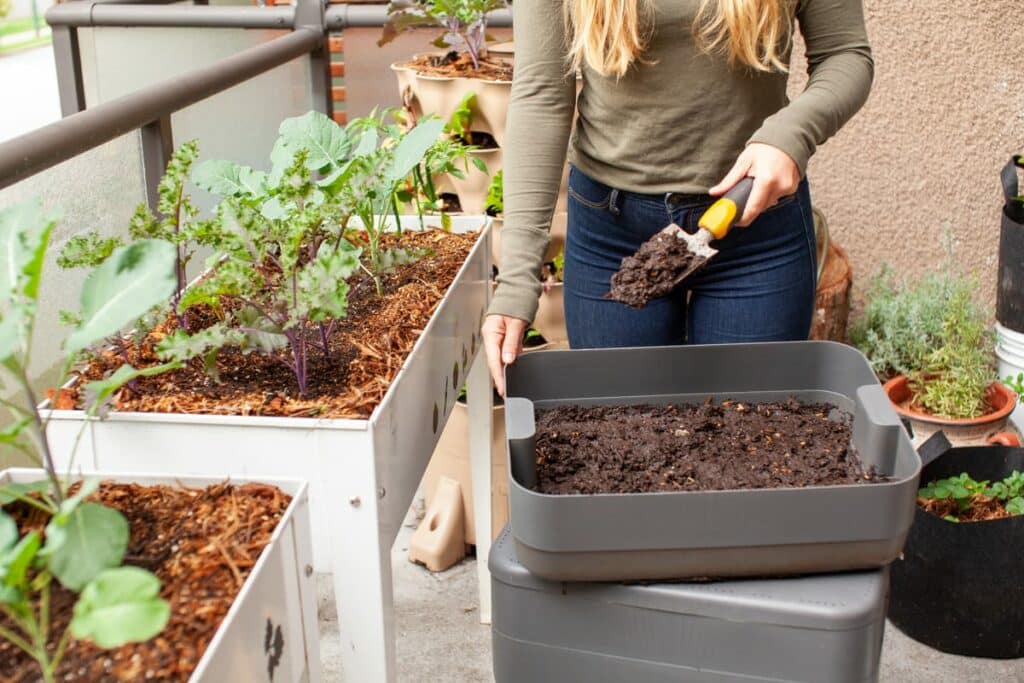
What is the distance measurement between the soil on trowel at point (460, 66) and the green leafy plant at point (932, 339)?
133 cm

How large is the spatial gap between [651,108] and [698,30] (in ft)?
0.41

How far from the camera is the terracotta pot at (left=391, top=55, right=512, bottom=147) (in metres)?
2.42

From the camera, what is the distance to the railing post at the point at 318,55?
298 cm

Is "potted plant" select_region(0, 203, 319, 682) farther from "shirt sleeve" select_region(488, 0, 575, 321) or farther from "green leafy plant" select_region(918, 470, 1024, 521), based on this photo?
"green leafy plant" select_region(918, 470, 1024, 521)

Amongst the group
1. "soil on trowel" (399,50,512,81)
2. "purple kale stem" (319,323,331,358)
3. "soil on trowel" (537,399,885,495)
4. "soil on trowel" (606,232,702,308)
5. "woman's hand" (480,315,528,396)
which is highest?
"soil on trowel" (399,50,512,81)

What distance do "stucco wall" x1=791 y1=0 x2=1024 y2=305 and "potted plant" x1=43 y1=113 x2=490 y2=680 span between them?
6.64 feet

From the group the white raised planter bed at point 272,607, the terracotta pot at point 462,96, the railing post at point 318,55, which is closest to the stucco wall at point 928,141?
the terracotta pot at point 462,96

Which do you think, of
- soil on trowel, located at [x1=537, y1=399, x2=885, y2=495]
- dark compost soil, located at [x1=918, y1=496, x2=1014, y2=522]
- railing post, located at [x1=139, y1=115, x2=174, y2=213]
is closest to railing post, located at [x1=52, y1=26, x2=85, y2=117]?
railing post, located at [x1=139, y1=115, x2=174, y2=213]

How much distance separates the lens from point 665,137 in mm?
1569

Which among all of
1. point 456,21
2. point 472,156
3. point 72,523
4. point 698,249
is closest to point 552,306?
point 472,156

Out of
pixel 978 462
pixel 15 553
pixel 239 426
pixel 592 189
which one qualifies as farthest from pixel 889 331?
pixel 15 553

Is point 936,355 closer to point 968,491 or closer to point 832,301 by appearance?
point 832,301

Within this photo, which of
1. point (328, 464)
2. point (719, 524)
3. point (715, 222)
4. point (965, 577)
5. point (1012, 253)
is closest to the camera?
point (719, 524)

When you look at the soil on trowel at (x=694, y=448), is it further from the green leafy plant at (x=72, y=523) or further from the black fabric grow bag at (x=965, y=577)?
the black fabric grow bag at (x=965, y=577)
